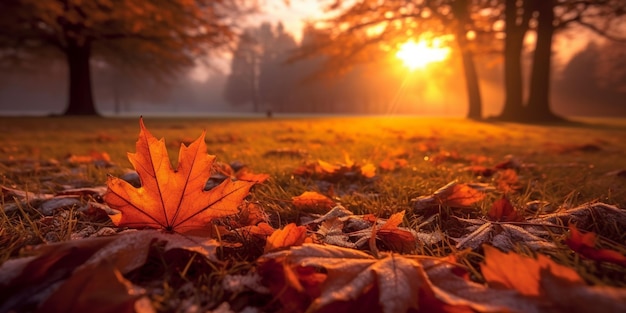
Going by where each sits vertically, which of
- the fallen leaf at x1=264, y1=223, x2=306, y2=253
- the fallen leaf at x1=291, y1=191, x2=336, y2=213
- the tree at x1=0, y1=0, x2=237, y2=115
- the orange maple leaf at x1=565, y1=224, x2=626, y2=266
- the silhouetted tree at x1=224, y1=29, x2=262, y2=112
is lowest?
the fallen leaf at x1=291, y1=191, x2=336, y2=213

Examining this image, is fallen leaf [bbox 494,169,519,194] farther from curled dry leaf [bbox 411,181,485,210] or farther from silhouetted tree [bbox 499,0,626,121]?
silhouetted tree [bbox 499,0,626,121]

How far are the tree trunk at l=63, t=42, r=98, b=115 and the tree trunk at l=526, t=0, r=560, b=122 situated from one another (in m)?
19.5

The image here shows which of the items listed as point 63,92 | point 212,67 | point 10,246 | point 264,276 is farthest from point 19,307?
point 63,92

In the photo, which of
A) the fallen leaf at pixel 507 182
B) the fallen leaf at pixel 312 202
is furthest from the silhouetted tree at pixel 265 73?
the fallen leaf at pixel 312 202

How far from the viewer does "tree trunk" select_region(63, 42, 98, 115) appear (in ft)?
54.6

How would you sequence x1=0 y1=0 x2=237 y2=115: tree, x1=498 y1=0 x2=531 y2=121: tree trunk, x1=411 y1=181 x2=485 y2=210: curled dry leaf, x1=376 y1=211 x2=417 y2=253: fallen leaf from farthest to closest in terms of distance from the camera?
x1=498 y1=0 x2=531 y2=121: tree trunk, x1=0 y1=0 x2=237 y2=115: tree, x1=411 y1=181 x2=485 y2=210: curled dry leaf, x1=376 y1=211 x2=417 y2=253: fallen leaf

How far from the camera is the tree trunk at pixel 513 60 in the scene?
46.2 feet

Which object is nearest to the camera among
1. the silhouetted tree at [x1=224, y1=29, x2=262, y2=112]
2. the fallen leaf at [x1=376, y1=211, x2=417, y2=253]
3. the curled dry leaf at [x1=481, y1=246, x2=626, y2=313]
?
the curled dry leaf at [x1=481, y1=246, x2=626, y2=313]

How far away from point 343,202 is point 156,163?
98 centimetres

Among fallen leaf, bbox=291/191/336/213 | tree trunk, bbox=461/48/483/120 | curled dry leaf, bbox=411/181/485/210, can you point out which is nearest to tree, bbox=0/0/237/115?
tree trunk, bbox=461/48/483/120

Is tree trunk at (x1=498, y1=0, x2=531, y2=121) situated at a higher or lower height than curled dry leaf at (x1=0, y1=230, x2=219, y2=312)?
higher

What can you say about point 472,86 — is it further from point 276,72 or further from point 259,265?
point 276,72

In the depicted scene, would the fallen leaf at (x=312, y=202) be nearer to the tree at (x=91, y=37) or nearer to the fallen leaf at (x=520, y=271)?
the fallen leaf at (x=520, y=271)

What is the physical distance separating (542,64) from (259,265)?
16521mm
